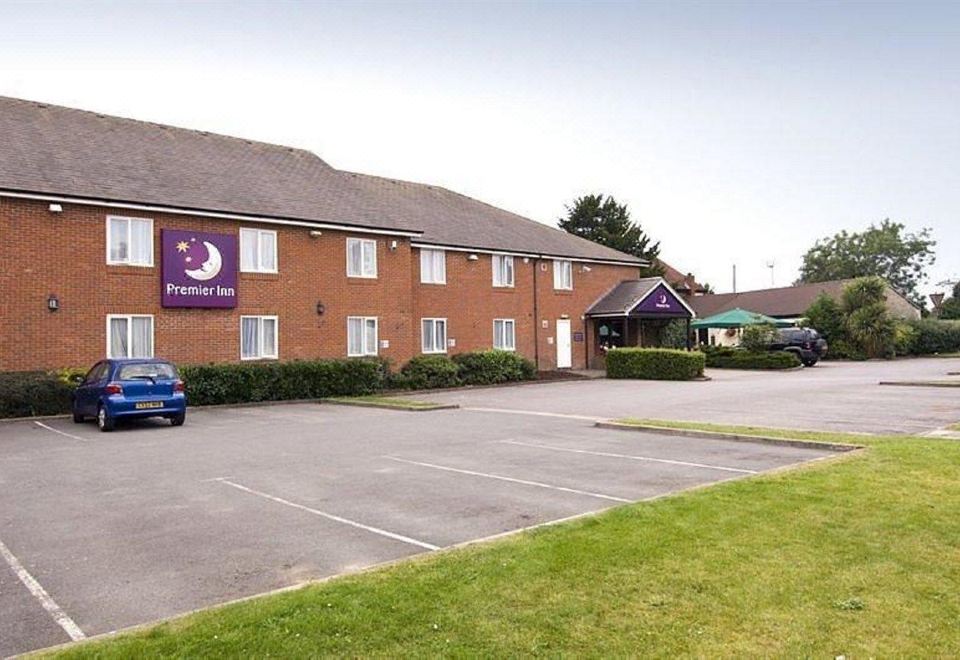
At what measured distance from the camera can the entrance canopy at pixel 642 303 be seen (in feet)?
119

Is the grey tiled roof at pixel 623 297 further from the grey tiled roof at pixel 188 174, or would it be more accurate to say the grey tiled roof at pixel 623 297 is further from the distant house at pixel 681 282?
the distant house at pixel 681 282

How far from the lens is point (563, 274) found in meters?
36.6

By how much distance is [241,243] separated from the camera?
24.2 meters

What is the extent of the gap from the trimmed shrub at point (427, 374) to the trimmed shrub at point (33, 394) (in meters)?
10.5

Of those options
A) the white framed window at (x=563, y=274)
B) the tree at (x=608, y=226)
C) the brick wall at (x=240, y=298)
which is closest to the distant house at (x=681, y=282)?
the tree at (x=608, y=226)

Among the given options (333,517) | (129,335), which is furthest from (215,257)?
(333,517)

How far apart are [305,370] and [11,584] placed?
17451 millimetres

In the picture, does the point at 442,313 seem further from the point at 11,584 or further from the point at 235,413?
the point at 11,584

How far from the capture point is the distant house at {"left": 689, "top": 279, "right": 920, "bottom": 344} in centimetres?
6000

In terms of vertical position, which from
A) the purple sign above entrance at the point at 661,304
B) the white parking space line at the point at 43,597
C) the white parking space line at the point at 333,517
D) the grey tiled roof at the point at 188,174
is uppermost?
the grey tiled roof at the point at 188,174

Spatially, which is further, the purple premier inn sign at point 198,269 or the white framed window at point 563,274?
the white framed window at point 563,274

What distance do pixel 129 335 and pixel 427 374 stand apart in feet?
32.1

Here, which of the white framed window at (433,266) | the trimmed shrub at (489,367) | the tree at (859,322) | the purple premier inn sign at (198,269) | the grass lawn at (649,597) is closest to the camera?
the grass lawn at (649,597)

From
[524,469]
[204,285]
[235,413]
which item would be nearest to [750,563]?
[524,469]
